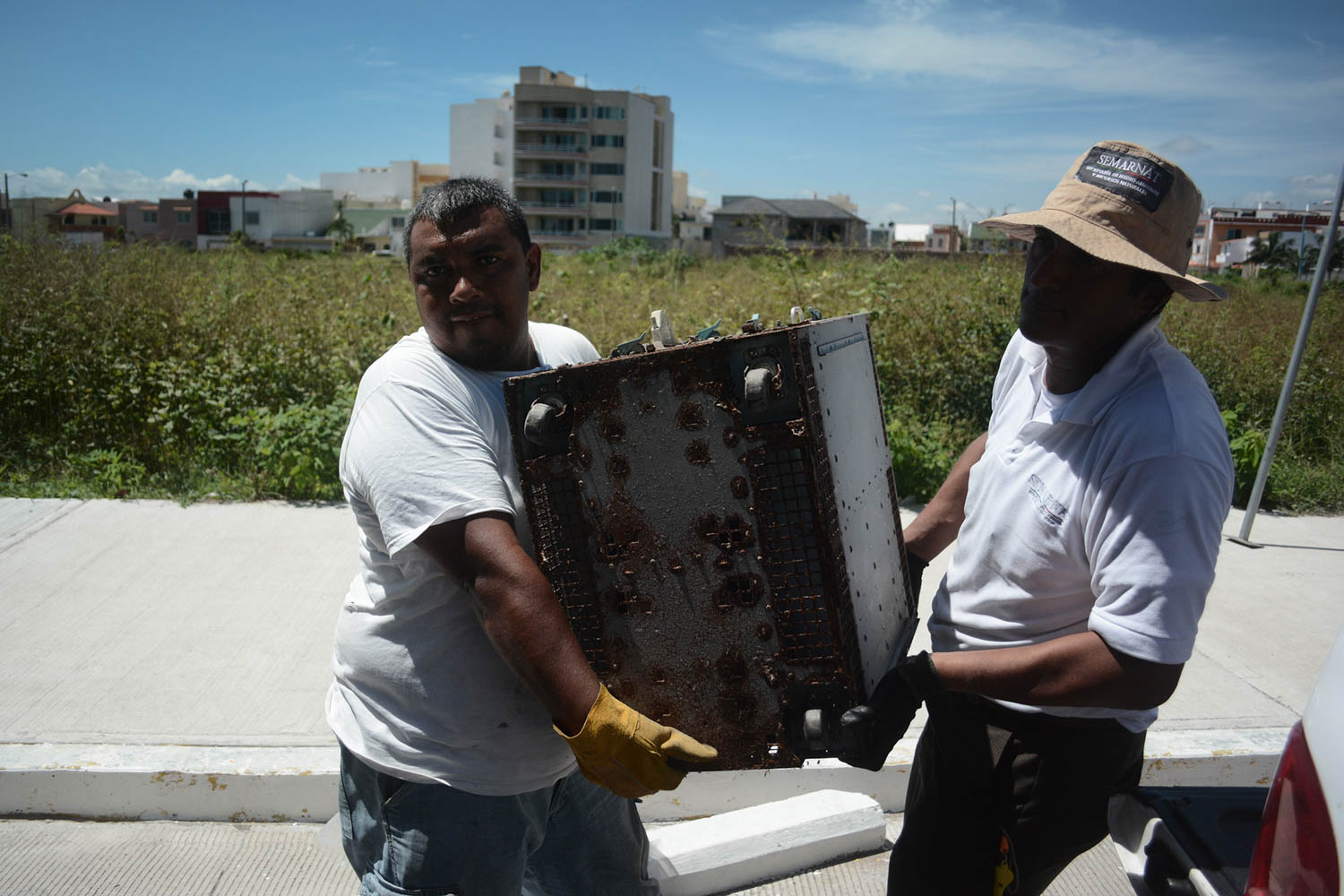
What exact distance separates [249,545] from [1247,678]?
193 inches

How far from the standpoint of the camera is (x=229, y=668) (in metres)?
3.78

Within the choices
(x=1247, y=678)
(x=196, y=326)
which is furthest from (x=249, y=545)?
(x=1247, y=678)

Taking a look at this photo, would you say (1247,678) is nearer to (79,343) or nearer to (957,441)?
(957,441)

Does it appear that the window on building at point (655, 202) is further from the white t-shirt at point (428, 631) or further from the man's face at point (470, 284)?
the white t-shirt at point (428, 631)

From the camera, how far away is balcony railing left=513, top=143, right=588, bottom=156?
7181 cm

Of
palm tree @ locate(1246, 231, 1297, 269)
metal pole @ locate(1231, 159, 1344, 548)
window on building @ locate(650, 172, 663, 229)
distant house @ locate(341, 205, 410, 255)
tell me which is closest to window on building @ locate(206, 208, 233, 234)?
distant house @ locate(341, 205, 410, 255)

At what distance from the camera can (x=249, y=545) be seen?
510 cm

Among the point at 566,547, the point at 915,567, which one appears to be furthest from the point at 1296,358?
the point at 566,547

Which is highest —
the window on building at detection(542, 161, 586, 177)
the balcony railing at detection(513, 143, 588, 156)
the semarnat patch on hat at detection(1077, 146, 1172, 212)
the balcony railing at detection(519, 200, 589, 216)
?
the balcony railing at detection(513, 143, 588, 156)

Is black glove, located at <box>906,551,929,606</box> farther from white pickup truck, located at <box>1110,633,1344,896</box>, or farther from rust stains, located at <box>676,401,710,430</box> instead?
rust stains, located at <box>676,401,710,430</box>

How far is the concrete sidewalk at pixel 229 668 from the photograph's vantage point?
308 cm

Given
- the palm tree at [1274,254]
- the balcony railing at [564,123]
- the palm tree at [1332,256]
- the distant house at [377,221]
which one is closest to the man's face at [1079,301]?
the palm tree at [1332,256]

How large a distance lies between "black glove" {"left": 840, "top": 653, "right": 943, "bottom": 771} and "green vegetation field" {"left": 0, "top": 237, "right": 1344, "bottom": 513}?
4443 mm

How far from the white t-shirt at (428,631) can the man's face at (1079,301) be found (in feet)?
3.37
